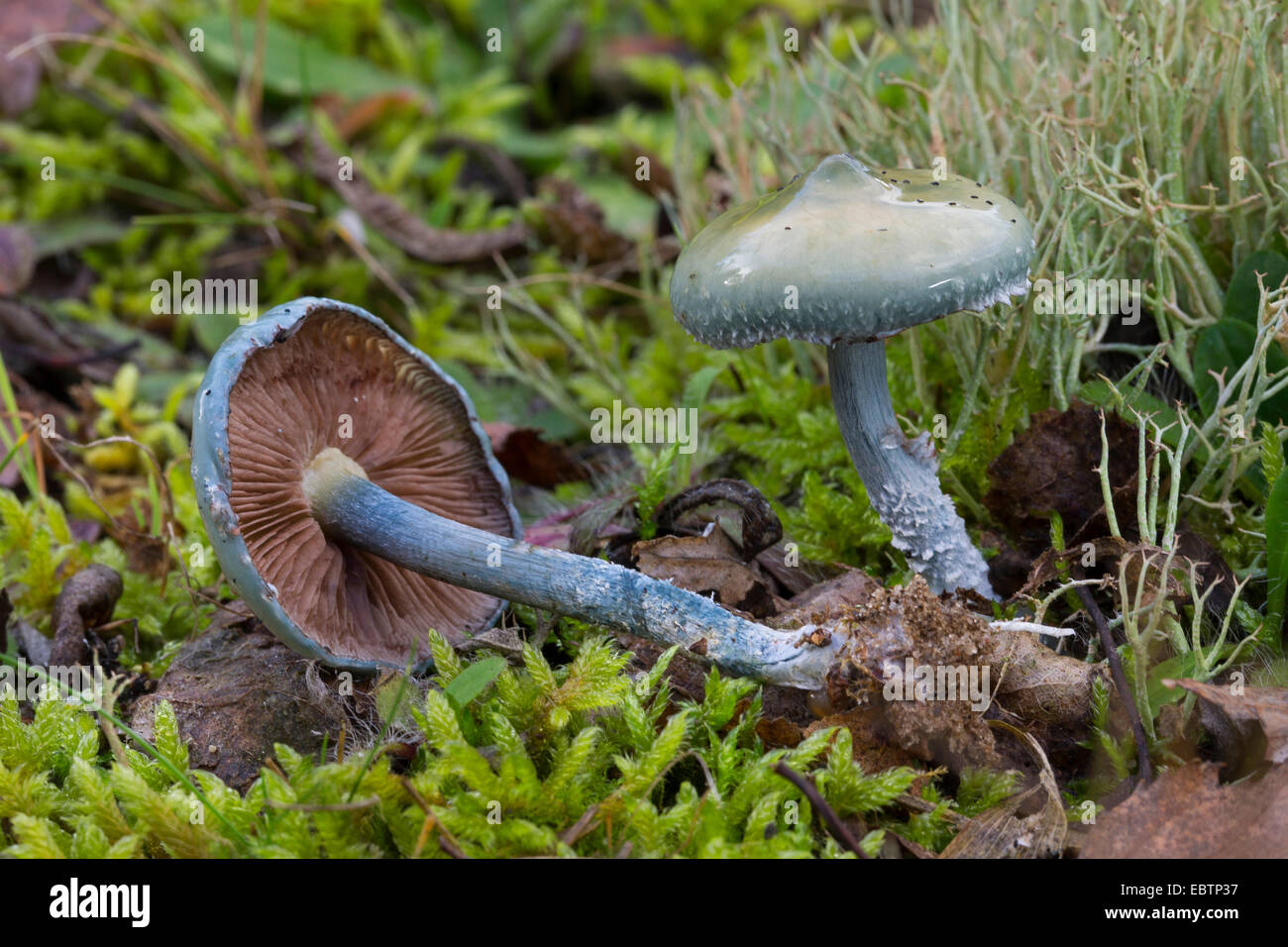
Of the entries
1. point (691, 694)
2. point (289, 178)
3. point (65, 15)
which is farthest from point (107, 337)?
point (691, 694)

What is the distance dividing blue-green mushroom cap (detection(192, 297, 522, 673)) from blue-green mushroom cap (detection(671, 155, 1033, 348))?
0.73 m

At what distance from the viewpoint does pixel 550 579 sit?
184cm

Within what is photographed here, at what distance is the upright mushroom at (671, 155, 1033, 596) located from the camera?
146 cm

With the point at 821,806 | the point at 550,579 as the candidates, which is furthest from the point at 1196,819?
the point at 550,579

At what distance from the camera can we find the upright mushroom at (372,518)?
66.1 inches

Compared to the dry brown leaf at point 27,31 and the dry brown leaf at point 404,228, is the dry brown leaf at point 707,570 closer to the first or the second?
the dry brown leaf at point 404,228

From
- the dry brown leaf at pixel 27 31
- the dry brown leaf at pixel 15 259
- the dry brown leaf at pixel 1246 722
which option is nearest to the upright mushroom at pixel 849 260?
the dry brown leaf at pixel 1246 722

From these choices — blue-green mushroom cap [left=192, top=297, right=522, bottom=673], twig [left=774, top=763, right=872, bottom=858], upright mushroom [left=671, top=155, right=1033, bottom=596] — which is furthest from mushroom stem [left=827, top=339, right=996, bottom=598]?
blue-green mushroom cap [left=192, top=297, right=522, bottom=673]

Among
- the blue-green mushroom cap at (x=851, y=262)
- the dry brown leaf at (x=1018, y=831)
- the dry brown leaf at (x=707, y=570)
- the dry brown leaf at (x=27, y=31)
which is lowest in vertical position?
the dry brown leaf at (x=1018, y=831)

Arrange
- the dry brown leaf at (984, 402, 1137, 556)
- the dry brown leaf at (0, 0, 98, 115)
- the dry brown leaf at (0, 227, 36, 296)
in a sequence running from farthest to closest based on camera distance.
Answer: the dry brown leaf at (0, 0, 98, 115), the dry brown leaf at (0, 227, 36, 296), the dry brown leaf at (984, 402, 1137, 556)

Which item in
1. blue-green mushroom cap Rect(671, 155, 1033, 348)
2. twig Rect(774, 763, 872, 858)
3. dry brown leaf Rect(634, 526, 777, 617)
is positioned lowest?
twig Rect(774, 763, 872, 858)

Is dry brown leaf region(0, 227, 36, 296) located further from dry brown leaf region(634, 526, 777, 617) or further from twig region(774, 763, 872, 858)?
twig region(774, 763, 872, 858)

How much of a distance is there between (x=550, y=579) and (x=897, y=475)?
0.66m
